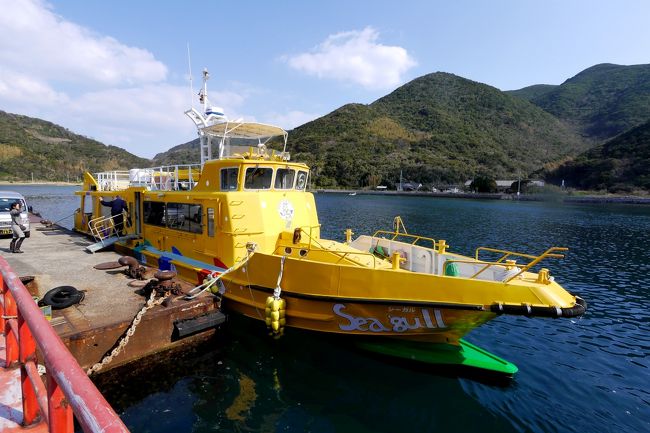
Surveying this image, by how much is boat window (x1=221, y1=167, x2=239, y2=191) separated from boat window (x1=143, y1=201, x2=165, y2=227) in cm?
295

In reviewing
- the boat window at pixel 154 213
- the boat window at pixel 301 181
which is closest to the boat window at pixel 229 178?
the boat window at pixel 301 181

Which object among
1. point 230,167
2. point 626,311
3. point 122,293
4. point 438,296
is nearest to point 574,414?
point 438,296

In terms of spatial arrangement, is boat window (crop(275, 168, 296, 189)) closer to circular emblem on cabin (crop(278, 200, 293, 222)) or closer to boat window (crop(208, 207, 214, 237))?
circular emblem on cabin (crop(278, 200, 293, 222))

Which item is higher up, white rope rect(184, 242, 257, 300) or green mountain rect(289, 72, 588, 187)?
green mountain rect(289, 72, 588, 187)

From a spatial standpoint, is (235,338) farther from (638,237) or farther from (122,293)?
(638,237)

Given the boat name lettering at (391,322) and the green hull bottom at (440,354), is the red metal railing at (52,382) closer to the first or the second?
the boat name lettering at (391,322)

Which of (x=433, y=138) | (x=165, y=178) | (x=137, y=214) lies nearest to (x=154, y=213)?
(x=137, y=214)

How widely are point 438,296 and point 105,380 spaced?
6.02m

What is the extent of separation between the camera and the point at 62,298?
273 inches

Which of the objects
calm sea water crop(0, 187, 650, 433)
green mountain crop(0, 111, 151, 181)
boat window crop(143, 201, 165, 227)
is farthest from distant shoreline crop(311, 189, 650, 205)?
green mountain crop(0, 111, 151, 181)

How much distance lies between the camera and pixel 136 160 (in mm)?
180875

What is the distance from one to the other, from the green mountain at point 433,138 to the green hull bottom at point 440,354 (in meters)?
105

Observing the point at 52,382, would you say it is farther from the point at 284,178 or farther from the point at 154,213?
the point at 154,213

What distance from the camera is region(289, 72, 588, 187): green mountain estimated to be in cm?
11581
